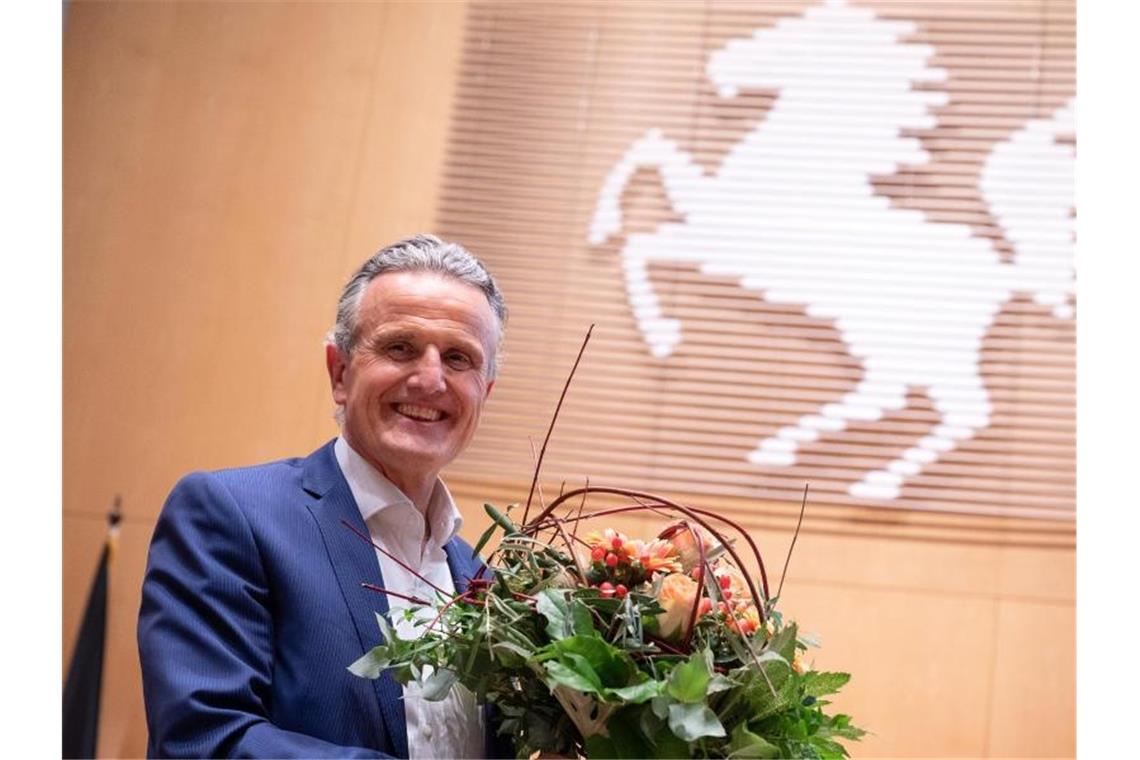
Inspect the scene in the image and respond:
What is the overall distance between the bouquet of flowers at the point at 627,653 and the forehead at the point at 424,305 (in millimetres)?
440

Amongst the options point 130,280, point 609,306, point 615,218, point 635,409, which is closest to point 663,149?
point 615,218

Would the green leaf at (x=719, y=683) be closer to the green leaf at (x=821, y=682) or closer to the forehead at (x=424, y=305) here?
the green leaf at (x=821, y=682)

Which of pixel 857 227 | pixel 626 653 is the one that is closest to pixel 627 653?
pixel 626 653

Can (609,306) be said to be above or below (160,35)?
below

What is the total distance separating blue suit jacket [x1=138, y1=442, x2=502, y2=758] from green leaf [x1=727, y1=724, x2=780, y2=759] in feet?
1.28

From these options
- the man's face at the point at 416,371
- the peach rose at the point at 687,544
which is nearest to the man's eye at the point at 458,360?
the man's face at the point at 416,371

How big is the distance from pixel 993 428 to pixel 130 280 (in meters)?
3.26

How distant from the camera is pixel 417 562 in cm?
178

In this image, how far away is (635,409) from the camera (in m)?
4.54

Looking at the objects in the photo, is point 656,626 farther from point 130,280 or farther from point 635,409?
point 130,280

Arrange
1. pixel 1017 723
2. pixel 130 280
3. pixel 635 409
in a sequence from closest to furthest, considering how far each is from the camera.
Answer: pixel 1017 723
pixel 635 409
pixel 130 280

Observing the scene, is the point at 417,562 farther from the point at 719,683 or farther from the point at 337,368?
the point at 719,683

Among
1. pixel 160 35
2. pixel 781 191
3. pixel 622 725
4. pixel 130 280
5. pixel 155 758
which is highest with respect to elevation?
pixel 160 35
